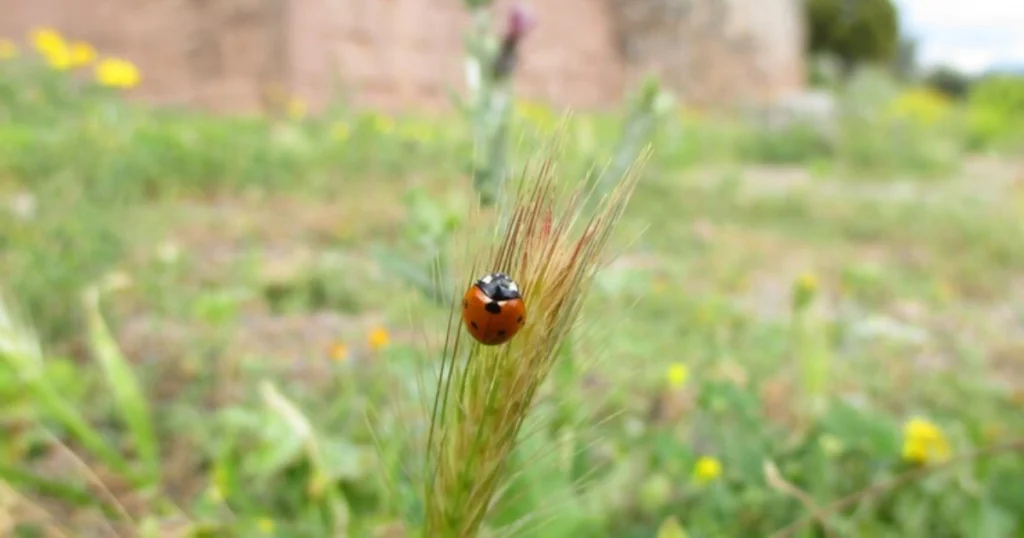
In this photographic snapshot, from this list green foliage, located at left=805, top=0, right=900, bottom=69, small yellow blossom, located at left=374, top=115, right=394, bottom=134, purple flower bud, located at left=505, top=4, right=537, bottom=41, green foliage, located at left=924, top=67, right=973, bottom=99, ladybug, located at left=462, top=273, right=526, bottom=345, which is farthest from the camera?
green foliage, located at left=924, top=67, right=973, bottom=99

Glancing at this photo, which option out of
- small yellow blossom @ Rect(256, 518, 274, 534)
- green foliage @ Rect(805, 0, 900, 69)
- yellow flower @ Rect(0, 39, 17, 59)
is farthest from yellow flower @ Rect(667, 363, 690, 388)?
green foliage @ Rect(805, 0, 900, 69)

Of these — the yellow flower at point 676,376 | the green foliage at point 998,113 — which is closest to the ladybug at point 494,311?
the yellow flower at point 676,376

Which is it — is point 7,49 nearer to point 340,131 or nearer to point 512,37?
point 340,131

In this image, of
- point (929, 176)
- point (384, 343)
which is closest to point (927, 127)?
point (929, 176)

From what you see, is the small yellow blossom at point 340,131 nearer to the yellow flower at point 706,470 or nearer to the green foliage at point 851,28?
the yellow flower at point 706,470

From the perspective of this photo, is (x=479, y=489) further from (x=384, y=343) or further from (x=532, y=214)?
(x=384, y=343)

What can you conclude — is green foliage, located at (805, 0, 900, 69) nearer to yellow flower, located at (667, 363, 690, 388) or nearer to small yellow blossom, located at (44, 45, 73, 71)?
small yellow blossom, located at (44, 45, 73, 71)

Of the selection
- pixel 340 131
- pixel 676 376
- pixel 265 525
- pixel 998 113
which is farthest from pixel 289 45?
pixel 998 113
